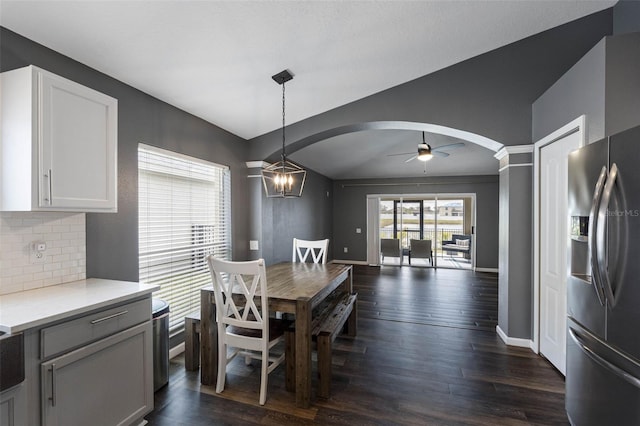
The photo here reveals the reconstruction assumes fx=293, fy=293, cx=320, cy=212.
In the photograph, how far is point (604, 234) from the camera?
4.98ft

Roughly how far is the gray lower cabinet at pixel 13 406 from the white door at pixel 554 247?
3.61 meters

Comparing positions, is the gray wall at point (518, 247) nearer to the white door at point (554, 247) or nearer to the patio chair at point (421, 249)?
the white door at point (554, 247)

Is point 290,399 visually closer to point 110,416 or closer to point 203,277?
point 110,416

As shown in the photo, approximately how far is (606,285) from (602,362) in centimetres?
41

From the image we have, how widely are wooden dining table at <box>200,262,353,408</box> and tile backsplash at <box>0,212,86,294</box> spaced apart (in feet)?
3.00

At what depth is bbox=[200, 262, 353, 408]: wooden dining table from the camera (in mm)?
2133

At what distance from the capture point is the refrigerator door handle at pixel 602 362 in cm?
134

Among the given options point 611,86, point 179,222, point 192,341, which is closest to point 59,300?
point 192,341

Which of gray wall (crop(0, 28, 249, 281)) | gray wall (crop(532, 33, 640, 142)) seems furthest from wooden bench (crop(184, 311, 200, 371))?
gray wall (crop(532, 33, 640, 142))

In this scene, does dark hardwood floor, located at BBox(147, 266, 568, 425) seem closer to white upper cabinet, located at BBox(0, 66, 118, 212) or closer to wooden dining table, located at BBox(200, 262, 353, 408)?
wooden dining table, located at BBox(200, 262, 353, 408)

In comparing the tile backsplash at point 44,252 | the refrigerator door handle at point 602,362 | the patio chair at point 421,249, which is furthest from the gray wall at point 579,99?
the patio chair at point 421,249

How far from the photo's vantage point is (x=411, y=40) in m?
2.66

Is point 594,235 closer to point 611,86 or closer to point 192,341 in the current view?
point 611,86

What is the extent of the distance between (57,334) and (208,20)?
6.57ft
